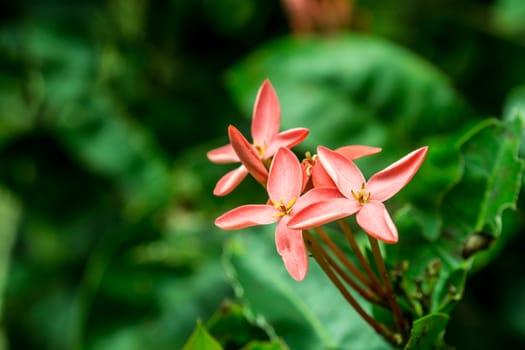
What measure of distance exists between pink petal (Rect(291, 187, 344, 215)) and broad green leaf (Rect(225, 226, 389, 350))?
186 millimetres

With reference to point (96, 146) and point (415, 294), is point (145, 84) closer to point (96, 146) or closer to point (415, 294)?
point (96, 146)

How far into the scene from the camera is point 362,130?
3.33 feet

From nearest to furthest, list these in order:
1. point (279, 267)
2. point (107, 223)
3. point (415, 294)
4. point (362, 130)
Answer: point (415, 294), point (279, 267), point (362, 130), point (107, 223)

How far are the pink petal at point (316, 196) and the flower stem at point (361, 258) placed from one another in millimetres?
45

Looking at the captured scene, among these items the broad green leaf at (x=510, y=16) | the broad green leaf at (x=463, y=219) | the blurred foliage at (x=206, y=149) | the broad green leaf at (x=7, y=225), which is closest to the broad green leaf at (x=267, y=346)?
the blurred foliage at (x=206, y=149)

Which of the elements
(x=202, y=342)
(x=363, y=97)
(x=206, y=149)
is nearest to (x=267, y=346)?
(x=202, y=342)

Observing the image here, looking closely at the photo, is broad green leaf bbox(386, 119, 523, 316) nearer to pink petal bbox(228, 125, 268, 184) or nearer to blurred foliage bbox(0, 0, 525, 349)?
blurred foliage bbox(0, 0, 525, 349)

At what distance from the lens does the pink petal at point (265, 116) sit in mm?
502

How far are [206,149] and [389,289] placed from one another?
784mm

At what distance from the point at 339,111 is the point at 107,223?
0.69 metres

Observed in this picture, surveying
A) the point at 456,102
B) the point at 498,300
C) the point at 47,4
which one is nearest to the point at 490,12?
the point at 456,102

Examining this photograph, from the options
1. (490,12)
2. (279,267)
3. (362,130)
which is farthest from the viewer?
(490,12)

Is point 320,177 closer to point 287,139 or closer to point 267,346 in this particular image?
point 287,139

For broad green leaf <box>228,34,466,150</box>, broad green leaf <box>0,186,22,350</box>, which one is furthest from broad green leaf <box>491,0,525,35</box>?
broad green leaf <box>0,186,22,350</box>
